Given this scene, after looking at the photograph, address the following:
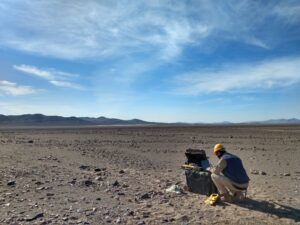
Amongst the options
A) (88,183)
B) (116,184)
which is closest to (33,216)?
(88,183)

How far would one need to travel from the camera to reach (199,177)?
11.3m

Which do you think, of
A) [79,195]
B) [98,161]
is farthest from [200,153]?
[98,161]

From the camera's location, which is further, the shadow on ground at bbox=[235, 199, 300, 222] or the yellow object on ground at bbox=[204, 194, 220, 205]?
the yellow object on ground at bbox=[204, 194, 220, 205]

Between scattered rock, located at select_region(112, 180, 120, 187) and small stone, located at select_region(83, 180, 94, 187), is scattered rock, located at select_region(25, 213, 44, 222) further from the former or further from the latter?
scattered rock, located at select_region(112, 180, 120, 187)

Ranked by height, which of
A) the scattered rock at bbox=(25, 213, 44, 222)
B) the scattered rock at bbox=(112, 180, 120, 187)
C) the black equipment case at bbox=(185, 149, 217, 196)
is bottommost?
the scattered rock at bbox=(25, 213, 44, 222)

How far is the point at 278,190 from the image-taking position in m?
12.4

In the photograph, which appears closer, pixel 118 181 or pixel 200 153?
pixel 200 153

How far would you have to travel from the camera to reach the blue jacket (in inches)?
404

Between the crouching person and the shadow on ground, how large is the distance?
0.42 m

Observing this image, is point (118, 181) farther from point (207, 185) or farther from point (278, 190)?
point (278, 190)

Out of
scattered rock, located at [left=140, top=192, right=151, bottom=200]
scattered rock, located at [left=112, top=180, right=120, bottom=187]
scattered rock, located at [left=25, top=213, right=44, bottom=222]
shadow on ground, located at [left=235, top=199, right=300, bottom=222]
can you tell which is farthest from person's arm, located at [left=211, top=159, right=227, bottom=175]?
scattered rock, located at [left=25, top=213, right=44, bottom=222]

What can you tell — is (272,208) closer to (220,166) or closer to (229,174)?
(229,174)

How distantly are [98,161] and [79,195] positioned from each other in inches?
329

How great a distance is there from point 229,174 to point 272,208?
4.23 feet
